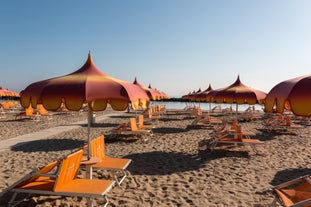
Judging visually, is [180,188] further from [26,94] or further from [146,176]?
[26,94]

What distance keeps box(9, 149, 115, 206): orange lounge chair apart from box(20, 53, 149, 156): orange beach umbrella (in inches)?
31.8

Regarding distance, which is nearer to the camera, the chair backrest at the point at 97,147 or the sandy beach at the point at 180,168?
the sandy beach at the point at 180,168

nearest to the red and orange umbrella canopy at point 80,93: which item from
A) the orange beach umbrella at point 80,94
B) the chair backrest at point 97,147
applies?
the orange beach umbrella at point 80,94

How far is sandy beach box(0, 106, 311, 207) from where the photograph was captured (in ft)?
15.3

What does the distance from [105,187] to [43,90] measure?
1.73 metres

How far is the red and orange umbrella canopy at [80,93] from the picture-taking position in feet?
12.6

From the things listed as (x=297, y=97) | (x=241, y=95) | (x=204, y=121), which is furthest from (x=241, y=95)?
(x=297, y=97)

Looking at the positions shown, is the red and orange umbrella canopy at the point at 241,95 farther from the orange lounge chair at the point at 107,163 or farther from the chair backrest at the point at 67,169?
the chair backrest at the point at 67,169

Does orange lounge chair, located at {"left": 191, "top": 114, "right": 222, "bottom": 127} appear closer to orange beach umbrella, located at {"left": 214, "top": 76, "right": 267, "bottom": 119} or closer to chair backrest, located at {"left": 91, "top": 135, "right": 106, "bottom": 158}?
orange beach umbrella, located at {"left": 214, "top": 76, "right": 267, "bottom": 119}

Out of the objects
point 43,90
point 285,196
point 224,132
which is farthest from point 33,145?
point 285,196

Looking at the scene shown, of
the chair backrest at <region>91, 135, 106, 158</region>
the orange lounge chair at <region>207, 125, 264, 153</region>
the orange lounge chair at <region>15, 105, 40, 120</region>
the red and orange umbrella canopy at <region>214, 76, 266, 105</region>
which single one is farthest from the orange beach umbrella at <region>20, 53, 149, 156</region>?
the orange lounge chair at <region>15, 105, 40, 120</region>

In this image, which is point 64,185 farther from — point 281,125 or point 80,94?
point 281,125

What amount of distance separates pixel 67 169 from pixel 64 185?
0.98ft

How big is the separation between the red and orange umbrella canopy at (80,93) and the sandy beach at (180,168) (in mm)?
1660
